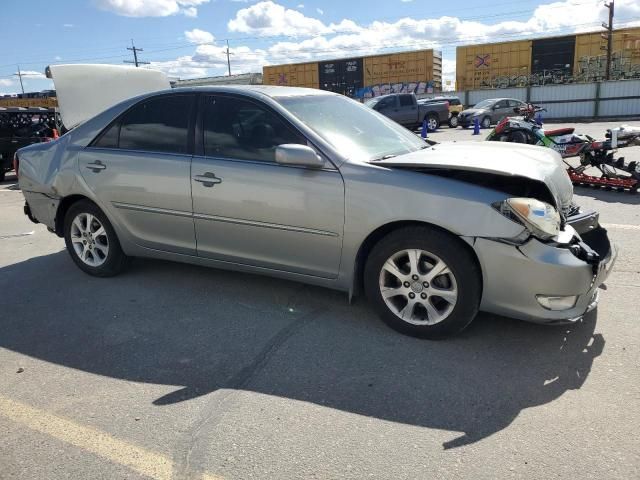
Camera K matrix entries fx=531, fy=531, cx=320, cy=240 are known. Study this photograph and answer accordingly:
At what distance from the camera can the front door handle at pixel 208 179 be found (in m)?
3.95

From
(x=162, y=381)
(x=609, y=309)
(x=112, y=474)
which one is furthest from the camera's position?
(x=609, y=309)

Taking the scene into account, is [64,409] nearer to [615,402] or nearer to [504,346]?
[504,346]

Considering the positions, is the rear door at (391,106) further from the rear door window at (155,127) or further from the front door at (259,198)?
the front door at (259,198)

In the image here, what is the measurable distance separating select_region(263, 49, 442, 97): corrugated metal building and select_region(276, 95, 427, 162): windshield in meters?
34.2

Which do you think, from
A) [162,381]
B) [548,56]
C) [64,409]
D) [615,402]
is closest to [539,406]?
[615,402]

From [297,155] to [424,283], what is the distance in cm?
116

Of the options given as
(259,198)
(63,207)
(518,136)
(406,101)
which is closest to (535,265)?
(259,198)

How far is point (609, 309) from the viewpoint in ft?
12.6

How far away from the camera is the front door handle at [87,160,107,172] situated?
4.55 metres

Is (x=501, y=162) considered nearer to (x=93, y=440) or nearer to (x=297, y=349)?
(x=297, y=349)

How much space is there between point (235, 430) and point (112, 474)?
0.58 metres

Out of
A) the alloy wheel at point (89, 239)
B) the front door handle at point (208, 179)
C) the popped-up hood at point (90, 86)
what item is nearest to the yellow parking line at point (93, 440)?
the front door handle at point (208, 179)

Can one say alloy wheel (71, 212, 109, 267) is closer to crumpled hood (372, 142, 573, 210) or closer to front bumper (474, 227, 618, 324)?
crumpled hood (372, 142, 573, 210)

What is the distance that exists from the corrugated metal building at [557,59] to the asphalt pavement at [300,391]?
34.0m
